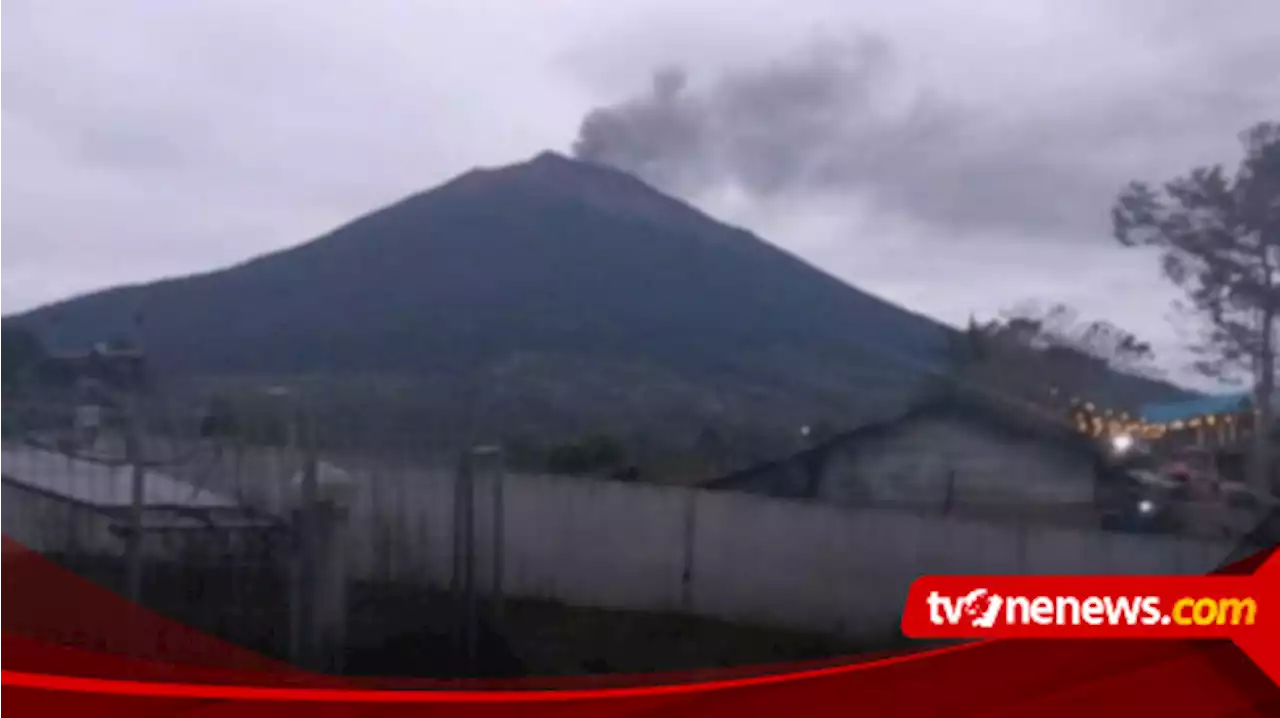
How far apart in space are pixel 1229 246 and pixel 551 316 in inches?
62.1

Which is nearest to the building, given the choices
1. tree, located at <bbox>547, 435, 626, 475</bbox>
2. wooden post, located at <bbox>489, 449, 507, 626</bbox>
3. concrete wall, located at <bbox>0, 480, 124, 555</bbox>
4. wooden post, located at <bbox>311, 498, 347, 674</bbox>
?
tree, located at <bbox>547, 435, 626, 475</bbox>

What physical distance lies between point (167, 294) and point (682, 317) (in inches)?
46.7

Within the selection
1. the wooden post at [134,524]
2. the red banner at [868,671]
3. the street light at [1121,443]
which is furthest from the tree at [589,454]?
the street light at [1121,443]

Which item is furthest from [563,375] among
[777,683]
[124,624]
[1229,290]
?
[1229,290]

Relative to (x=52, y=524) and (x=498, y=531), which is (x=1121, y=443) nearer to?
(x=498, y=531)

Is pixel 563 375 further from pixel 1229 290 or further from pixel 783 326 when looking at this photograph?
pixel 1229 290

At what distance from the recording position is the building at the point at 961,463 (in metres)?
3.78

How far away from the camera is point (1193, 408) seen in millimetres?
3773

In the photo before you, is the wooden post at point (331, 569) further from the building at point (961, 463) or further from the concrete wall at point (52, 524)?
the building at point (961, 463)

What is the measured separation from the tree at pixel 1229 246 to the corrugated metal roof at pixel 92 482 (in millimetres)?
2251

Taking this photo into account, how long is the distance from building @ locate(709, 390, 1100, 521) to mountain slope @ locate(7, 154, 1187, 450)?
9 centimetres

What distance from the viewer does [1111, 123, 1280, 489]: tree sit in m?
3.77

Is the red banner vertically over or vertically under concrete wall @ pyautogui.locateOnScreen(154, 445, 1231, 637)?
under

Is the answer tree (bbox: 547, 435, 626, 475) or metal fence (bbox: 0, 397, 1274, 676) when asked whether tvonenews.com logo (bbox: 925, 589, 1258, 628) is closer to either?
metal fence (bbox: 0, 397, 1274, 676)
